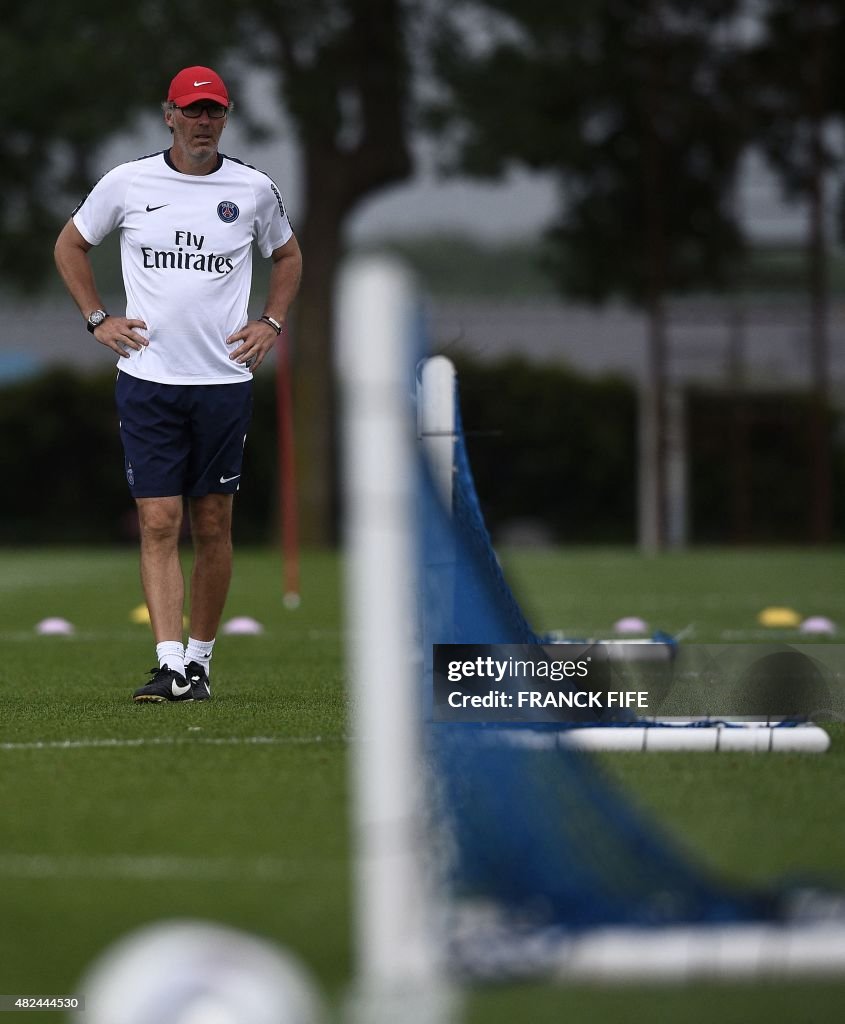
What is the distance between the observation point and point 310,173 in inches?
947

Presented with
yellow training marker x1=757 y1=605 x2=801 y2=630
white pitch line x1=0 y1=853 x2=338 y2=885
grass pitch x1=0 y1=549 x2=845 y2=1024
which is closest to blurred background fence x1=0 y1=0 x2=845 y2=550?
yellow training marker x1=757 y1=605 x2=801 y2=630

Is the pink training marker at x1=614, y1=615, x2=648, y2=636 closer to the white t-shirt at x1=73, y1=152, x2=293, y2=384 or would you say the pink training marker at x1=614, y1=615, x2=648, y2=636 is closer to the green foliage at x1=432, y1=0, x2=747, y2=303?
the white t-shirt at x1=73, y1=152, x2=293, y2=384

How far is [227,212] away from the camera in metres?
6.40

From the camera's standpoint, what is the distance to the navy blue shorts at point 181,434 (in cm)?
637

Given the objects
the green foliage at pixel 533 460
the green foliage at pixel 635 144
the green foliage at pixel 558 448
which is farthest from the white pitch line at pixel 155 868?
the green foliage at pixel 558 448

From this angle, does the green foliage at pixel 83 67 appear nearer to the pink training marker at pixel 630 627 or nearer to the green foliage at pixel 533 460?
the green foliage at pixel 533 460

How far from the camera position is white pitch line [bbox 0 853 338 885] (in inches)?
138

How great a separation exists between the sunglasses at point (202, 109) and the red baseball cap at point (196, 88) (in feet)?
0.06

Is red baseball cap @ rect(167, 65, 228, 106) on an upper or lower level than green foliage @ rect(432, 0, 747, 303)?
lower

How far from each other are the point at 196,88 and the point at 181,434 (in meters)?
1.18

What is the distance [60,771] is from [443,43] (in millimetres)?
20354

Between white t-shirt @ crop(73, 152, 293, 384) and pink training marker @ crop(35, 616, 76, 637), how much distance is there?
3.61m

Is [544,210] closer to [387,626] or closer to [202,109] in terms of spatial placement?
[202,109]

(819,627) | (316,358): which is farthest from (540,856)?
(316,358)
